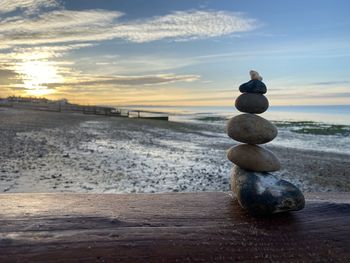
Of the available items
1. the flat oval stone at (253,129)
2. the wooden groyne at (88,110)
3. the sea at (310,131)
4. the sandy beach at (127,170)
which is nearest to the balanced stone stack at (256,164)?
the flat oval stone at (253,129)

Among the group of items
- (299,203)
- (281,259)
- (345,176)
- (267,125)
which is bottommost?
(345,176)

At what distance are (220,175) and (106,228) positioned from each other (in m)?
10.6

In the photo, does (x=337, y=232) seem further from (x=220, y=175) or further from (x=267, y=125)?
(x=220, y=175)

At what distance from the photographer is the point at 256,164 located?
412 centimetres

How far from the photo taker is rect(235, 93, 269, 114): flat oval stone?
4.33 meters

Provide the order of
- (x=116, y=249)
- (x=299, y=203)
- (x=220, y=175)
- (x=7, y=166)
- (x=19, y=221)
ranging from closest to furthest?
(x=116, y=249), (x=19, y=221), (x=299, y=203), (x=7, y=166), (x=220, y=175)

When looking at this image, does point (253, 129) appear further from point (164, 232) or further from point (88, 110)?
point (88, 110)

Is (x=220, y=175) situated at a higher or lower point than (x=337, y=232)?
lower

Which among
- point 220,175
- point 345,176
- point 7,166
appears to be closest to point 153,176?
point 220,175

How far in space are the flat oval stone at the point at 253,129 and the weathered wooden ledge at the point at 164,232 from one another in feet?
2.63

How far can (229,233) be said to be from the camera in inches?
130

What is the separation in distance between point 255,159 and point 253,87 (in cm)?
85

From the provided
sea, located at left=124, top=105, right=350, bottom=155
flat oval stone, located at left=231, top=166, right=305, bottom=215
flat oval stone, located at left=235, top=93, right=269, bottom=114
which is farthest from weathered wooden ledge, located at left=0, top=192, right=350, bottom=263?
sea, located at left=124, top=105, right=350, bottom=155

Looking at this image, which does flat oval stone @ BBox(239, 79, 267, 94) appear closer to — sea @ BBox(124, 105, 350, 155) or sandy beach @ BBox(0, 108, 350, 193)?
sandy beach @ BBox(0, 108, 350, 193)
